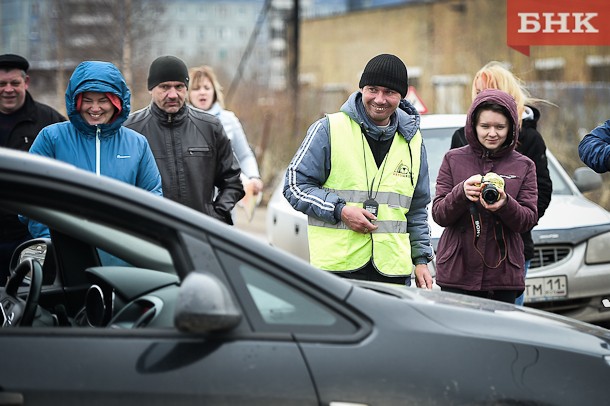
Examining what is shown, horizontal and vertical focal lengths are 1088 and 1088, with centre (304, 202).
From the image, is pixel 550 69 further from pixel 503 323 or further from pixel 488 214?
pixel 503 323

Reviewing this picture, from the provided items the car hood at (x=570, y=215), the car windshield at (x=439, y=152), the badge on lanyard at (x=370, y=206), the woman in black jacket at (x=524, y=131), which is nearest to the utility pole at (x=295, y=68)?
the car windshield at (x=439, y=152)

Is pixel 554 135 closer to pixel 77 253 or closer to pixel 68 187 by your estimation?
pixel 77 253

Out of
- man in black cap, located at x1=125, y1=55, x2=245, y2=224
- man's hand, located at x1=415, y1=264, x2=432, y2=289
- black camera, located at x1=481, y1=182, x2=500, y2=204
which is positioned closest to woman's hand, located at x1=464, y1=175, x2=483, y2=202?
black camera, located at x1=481, y1=182, x2=500, y2=204

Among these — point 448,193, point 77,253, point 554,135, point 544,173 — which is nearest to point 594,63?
point 554,135

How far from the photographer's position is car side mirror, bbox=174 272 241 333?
10.0 feet

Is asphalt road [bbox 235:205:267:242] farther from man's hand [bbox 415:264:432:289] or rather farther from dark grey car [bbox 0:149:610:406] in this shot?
dark grey car [bbox 0:149:610:406]

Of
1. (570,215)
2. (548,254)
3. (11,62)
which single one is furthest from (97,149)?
(570,215)

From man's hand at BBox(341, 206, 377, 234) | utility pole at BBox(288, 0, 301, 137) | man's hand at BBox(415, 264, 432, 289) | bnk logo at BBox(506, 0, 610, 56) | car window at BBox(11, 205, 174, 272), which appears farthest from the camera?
utility pole at BBox(288, 0, 301, 137)

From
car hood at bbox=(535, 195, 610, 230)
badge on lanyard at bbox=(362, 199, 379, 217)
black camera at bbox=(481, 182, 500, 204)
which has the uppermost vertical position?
black camera at bbox=(481, 182, 500, 204)

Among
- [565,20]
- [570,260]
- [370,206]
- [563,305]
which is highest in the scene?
[565,20]

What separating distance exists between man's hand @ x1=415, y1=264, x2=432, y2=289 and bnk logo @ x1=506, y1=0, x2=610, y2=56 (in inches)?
171

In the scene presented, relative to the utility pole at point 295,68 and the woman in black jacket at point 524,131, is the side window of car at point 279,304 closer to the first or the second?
the woman in black jacket at point 524,131

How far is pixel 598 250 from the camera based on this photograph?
7.74m

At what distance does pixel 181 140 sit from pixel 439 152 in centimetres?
245
